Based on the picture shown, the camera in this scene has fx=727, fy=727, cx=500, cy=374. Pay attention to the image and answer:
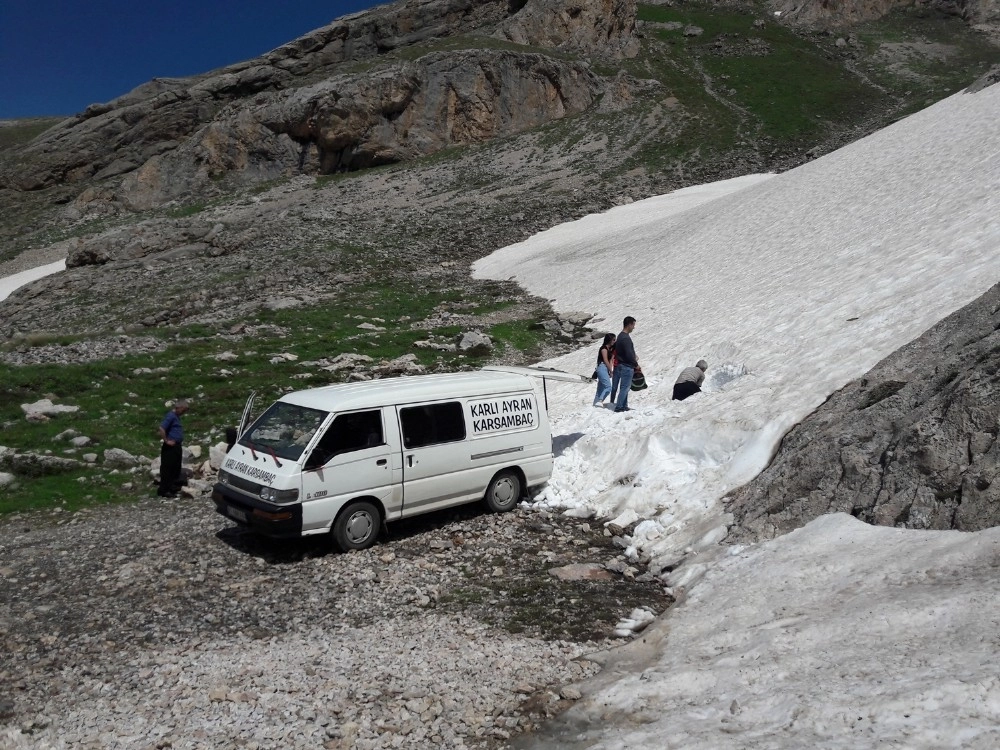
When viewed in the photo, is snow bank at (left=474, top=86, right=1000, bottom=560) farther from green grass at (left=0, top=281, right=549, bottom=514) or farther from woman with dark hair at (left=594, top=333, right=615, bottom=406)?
green grass at (left=0, top=281, right=549, bottom=514)

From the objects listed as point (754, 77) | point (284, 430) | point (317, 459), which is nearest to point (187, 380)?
point (284, 430)

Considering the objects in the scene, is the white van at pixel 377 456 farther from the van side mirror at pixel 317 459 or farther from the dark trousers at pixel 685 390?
the dark trousers at pixel 685 390

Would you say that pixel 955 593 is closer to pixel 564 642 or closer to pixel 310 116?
pixel 564 642

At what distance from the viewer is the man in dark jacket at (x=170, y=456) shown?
558 inches

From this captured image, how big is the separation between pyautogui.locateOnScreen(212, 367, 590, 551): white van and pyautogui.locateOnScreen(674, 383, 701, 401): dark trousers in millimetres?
3706

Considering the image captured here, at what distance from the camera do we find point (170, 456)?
14164mm

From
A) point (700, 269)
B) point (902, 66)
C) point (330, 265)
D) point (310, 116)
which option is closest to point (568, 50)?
point (310, 116)

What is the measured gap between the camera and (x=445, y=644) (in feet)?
27.3

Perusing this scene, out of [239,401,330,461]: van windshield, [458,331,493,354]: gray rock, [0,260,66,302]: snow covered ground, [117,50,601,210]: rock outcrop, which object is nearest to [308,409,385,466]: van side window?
[239,401,330,461]: van windshield

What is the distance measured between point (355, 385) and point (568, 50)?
78.8 meters

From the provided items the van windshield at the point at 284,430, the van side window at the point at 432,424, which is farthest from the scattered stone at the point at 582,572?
the van windshield at the point at 284,430

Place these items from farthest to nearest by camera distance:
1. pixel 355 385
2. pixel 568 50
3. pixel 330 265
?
pixel 568 50, pixel 330 265, pixel 355 385

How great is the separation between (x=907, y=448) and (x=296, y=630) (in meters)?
7.87

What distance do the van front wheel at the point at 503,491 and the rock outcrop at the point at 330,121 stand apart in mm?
61685
